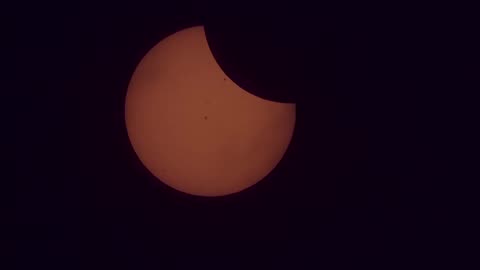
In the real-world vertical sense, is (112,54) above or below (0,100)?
above

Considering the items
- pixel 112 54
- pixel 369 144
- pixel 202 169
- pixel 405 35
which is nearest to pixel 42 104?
pixel 112 54

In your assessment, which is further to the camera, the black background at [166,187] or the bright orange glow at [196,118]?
the black background at [166,187]

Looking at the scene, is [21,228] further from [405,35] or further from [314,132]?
[405,35]

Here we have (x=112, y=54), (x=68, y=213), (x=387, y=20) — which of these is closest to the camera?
(x=387, y=20)

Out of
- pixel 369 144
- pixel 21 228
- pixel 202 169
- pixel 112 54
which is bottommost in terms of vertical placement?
pixel 21 228

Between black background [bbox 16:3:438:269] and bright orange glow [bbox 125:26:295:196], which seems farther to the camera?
black background [bbox 16:3:438:269]
